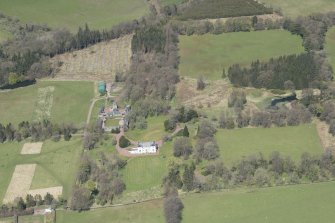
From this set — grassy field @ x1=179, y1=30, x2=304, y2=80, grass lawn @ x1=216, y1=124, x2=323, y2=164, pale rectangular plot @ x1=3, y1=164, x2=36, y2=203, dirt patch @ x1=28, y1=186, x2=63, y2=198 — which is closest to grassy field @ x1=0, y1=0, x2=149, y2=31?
grassy field @ x1=179, y1=30, x2=304, y2=80

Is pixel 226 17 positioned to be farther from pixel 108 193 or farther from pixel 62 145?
pixel 108 193

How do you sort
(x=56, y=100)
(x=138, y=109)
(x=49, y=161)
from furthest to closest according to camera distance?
(x=56, y=100) < (x=138, y=109) < (x=49, y=161)

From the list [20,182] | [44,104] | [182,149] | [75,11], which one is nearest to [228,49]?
[182,149]

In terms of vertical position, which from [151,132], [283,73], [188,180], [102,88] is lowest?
[188,180]

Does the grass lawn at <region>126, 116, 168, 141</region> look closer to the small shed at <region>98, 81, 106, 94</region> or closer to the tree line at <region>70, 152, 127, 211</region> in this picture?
the tree line at <region>70, 152, 127, 211</region>

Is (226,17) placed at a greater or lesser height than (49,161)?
greater

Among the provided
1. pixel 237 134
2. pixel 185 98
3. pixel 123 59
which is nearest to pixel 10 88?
pixel 123 59

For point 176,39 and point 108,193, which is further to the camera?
point 176,39

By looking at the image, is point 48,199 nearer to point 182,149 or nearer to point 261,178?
point 182,149
